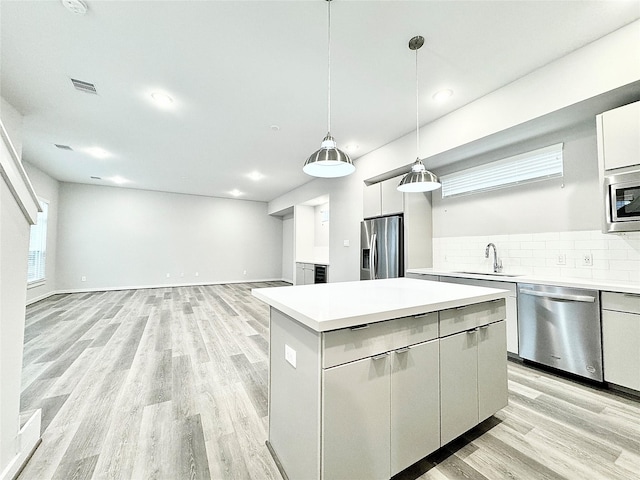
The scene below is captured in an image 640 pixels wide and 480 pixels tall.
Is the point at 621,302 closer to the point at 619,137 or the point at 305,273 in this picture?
the point at 619,137

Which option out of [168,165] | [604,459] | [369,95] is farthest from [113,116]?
[604,459]

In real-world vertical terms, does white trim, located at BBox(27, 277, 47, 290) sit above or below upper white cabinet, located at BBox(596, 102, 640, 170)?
below

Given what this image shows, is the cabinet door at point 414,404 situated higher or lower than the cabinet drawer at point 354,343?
lower

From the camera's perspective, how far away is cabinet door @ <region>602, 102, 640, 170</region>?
6.73ft

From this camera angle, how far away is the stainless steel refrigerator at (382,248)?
3.99 meters

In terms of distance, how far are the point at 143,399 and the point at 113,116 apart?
352 centimetres

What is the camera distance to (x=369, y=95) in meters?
3.01

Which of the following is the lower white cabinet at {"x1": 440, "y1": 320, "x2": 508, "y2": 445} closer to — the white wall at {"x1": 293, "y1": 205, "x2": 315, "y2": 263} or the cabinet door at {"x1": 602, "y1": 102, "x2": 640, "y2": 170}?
the cabinet door at {"x1": 602, "y1": 102, "x2": 640, "y2": 170}

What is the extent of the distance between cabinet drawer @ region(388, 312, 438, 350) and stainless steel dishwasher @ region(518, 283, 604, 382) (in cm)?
187

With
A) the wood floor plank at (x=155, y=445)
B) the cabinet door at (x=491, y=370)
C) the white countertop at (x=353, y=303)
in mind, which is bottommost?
the wood floor plank at (x=155, y=445)

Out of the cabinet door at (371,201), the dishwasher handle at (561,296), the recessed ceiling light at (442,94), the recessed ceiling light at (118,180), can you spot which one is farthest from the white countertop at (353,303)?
the recessed ceiling light at (118,180)

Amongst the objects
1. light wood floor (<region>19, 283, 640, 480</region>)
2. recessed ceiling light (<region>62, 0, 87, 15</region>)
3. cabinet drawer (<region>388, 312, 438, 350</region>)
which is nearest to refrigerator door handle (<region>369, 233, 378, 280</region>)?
light wood floor (<region>19, 283, 640, 480</region>)

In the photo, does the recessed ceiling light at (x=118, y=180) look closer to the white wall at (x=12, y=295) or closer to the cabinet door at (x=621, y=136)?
the white wall at (x=12, y=295)

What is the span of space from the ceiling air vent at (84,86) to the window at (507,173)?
15.2 ft
